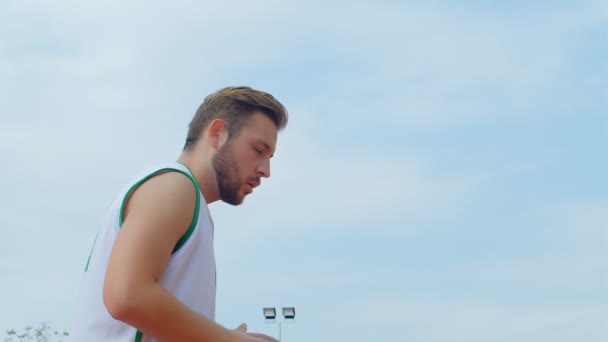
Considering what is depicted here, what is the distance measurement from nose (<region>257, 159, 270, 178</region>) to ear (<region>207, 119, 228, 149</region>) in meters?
0.18

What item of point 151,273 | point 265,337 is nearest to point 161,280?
point 151,273

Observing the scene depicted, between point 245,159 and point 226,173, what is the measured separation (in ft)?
0.32

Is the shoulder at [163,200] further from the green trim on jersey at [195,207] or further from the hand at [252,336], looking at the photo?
the hand at [252,336]

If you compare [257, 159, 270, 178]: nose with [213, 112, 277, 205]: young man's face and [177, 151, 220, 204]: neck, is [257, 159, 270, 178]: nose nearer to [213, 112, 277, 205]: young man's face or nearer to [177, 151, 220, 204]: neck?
[213, 112, 277, 205]: young man's face

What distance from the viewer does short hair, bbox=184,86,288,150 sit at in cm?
358

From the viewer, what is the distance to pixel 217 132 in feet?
11.6

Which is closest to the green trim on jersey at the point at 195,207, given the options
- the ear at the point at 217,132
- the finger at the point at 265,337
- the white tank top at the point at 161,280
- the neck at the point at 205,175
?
the white tank top at the point at 161,280

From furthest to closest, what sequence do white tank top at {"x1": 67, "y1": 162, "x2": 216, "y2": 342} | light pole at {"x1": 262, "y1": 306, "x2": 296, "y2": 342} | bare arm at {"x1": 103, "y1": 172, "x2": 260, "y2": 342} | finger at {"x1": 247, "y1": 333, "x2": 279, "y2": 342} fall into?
1. light pole at {"x1": 262, "y1": 306, "x2": 296, "y2": 342}
2. finger at {"x1": 247, "y1": 333, "x2": 279, "y2": 342}
3. white tank top at {"x1": 67, "y1": 162, "x2": 216, "y2": 342}
4. bare arm at {"x1": 103, "y1": 172, "x2": 260, "y2": 342}

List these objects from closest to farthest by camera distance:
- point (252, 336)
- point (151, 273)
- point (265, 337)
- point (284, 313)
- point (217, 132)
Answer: point (151, 273) → point (252, 336) → point (265, 337) → point (217, 132) → point (284, 313)

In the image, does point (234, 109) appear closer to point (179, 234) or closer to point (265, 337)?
point (179, 234)

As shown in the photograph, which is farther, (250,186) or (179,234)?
(250,186)

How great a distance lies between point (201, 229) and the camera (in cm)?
325

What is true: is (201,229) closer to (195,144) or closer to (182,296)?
(182,296)

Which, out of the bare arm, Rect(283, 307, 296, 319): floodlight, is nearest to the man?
the bare arm
